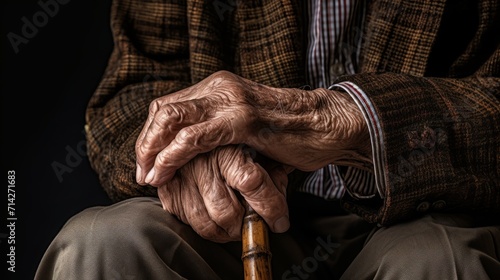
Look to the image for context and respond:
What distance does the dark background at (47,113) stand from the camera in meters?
1.49

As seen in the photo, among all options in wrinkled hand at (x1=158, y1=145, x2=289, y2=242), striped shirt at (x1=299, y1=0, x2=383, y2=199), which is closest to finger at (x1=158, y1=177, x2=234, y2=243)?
wrinkled hand at (x1=158, y1=145, x2=289, y2=242)

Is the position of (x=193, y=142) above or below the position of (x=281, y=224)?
above

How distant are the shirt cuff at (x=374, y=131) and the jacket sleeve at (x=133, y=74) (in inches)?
13.4

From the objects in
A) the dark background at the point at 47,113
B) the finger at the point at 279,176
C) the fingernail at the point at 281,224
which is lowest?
the dark background at the point at 47,113

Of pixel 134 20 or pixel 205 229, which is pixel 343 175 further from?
pixel 134 20

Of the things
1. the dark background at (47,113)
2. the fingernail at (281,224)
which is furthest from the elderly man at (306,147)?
the dark background at (47,113)

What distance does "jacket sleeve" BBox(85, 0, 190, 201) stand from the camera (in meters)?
1.02

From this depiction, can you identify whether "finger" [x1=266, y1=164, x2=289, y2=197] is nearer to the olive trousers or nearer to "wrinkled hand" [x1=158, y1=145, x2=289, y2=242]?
"wrinkled hand" [x1=158, y1=145, x2=289, y2=242]

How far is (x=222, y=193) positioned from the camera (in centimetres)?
78

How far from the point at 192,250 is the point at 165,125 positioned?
0.16 meters

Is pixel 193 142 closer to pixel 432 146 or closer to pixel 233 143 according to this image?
pixel 233 143

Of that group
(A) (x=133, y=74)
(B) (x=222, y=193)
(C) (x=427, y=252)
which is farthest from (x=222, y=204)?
(A) (x=133, y=74)

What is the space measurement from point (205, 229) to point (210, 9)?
410mm

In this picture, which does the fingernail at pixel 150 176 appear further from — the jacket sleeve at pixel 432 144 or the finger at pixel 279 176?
the jacket sleeve at pixel 432 144
